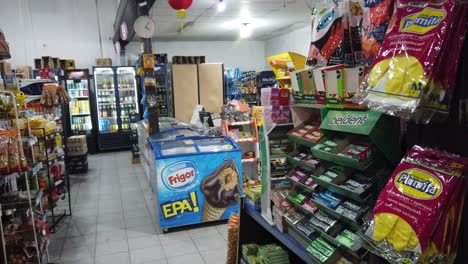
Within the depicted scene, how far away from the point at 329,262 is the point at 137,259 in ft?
10.0

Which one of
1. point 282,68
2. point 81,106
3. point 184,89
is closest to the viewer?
point 282,68

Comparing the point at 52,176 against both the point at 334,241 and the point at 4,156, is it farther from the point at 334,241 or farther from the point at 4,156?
the point at 334,241

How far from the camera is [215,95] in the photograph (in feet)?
33.5

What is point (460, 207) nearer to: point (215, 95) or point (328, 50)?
point (328, 50)

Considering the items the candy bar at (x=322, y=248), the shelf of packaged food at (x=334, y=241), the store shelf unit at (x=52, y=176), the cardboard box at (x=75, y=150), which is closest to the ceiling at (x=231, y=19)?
the cardboard box at (x=75, y=150)

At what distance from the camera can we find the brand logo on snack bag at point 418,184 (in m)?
0.99

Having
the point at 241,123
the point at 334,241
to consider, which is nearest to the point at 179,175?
the point at 241,123

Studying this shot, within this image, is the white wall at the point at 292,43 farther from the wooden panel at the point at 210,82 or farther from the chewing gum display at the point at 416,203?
the chewing gum display at the point at 416,203

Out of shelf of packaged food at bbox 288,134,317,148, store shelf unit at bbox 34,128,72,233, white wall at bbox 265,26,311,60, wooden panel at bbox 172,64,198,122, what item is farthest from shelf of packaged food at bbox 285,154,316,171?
white wall at bbox 265,26,311,60

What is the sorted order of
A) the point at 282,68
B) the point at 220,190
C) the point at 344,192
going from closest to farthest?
the point at 344,192, the point at 282,68, the point at 220,190

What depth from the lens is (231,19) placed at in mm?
10078

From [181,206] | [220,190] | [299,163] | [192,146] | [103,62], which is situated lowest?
[181,206]

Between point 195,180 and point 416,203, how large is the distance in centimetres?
385

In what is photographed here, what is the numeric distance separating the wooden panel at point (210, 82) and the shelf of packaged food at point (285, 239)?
787cm
